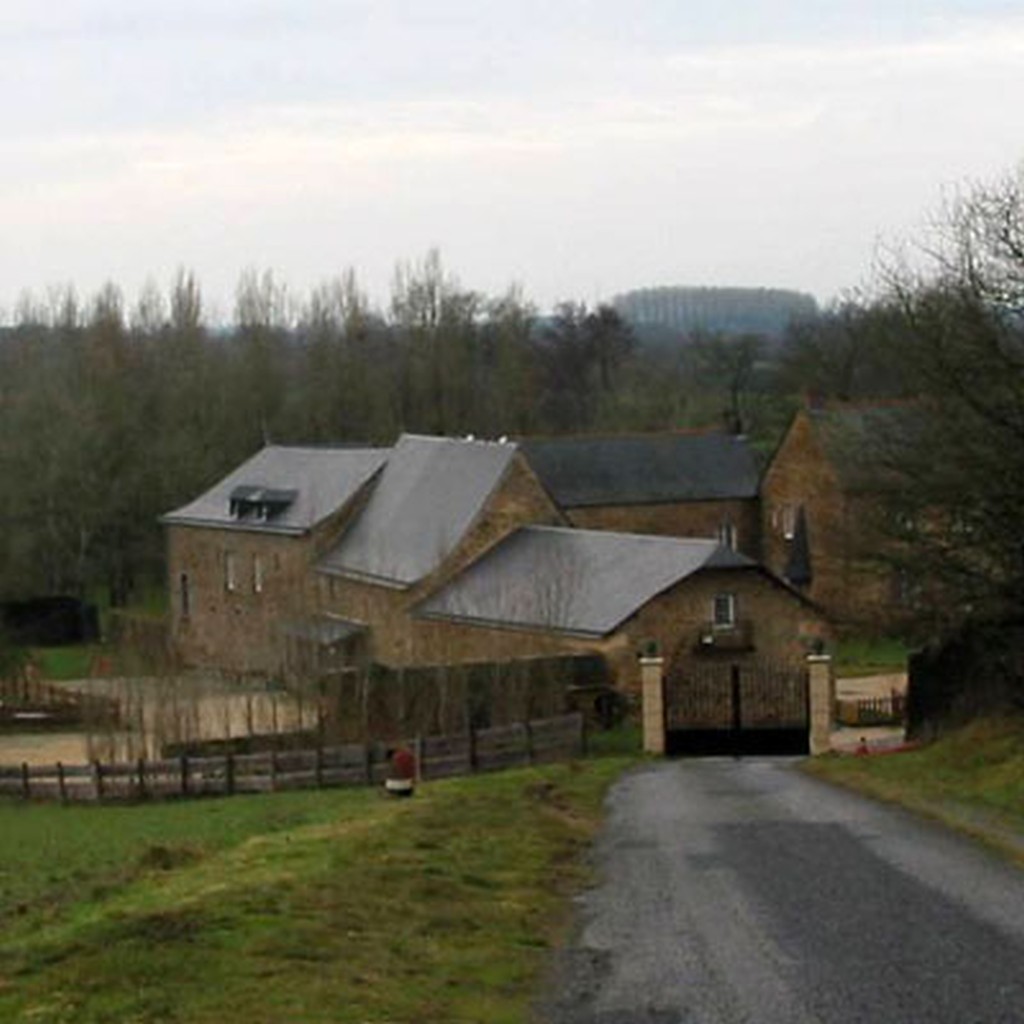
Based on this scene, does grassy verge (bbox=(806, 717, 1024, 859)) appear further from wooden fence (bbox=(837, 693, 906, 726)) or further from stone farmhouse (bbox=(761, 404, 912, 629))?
wooden fence (bbox=(837, 693, 906, 726))

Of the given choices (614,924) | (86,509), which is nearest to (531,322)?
(86,509)

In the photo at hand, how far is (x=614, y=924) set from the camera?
14.5 meters

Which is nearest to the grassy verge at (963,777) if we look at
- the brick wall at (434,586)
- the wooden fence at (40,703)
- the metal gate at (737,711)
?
the metal gate at (737,711)

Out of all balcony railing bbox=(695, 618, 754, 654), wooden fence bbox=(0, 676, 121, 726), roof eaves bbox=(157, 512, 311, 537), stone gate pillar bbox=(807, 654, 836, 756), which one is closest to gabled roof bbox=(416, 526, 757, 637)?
balcony railing bbox=(695, 618, 754, 654)

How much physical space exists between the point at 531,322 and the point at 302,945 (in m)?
90.0

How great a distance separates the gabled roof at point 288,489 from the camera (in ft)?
196

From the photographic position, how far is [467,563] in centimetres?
5141

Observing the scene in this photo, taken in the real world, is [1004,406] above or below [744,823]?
above

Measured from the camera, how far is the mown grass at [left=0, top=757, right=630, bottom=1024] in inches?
437

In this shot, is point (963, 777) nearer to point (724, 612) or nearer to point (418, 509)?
point (724, 612)

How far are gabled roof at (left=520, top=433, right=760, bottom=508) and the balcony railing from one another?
25465 millimetres

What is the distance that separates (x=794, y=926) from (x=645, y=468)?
188 ft

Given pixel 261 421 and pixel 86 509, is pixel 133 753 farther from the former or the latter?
pixel 261 421

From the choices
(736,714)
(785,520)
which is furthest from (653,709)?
(785,520)
